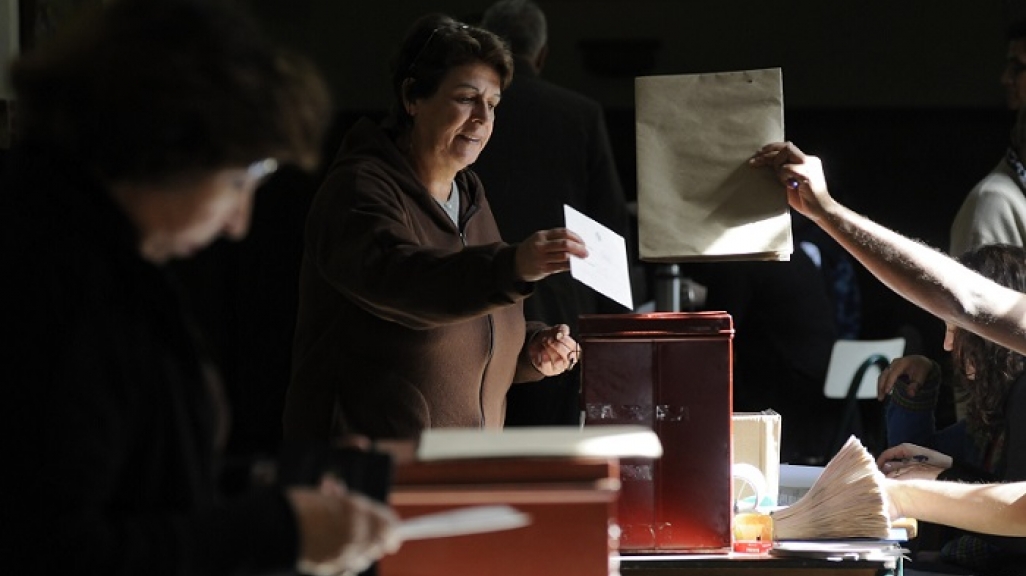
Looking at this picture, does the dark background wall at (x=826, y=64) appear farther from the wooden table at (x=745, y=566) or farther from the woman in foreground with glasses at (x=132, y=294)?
the woman in foreground with glasses at (x=132, y=294)

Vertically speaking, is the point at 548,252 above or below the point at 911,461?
above

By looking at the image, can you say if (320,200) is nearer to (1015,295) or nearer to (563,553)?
(563,553)

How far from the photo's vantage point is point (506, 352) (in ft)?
9.14

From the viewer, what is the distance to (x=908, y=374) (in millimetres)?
3508

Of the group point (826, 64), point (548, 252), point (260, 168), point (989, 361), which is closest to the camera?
point (260, 168)

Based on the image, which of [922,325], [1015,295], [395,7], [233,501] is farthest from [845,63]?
[233,501]

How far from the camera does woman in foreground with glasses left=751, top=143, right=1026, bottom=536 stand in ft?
8.48

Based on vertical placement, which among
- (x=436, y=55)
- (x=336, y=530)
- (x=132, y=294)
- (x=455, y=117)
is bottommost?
(x=336, y=530)

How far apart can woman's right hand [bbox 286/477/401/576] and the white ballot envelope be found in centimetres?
120

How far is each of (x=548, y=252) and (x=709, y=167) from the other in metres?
0.40

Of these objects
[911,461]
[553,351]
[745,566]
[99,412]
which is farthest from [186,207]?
[911,461]

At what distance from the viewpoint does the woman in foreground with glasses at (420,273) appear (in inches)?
93.7

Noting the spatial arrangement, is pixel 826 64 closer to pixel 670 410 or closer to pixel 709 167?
pixel 709 167

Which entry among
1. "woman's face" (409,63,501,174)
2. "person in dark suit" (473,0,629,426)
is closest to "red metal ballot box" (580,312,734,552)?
"woman's face" (409,63,501,174)
